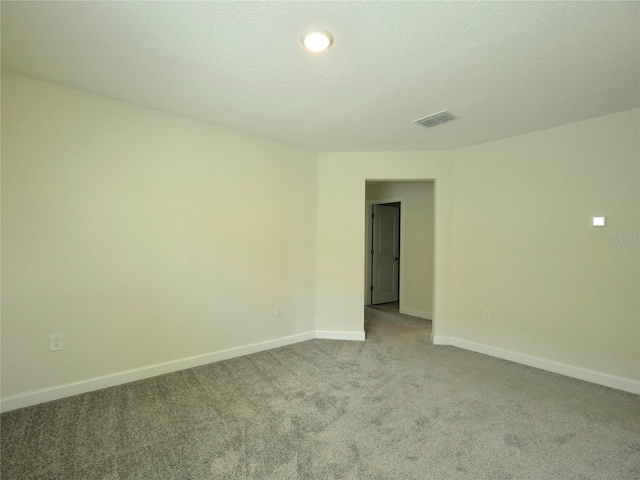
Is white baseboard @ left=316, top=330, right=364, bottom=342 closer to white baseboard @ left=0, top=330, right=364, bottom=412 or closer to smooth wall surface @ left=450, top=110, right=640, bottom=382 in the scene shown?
white baseboard @ left=0, top=330, right=364, bottom=412

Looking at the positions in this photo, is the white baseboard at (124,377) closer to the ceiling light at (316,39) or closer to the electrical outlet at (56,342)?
the electrical outlet at (56,342)

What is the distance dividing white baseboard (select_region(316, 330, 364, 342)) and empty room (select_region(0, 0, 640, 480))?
0.03 m

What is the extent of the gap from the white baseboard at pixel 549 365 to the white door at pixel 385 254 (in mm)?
2393

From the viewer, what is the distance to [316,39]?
1.76 m

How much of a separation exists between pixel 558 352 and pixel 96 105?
4.75 m

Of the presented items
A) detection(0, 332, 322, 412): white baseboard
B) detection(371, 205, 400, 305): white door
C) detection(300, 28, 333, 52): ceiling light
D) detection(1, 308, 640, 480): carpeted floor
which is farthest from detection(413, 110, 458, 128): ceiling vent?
detection(371, 205, 400, 305): white door

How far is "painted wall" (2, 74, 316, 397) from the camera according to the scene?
88.7 inches

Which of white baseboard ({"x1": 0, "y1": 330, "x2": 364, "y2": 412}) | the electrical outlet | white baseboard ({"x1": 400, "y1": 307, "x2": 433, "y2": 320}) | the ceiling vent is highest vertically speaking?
the ceiling vent

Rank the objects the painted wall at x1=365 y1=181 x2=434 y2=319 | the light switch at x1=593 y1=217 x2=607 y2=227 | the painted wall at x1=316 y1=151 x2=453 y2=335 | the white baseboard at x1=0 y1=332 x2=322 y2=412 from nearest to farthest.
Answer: the white baseboard at x1=0 y1=332 x2=322 y2=412, the light switch at x1=593 y1=217 x2=607 y2=227, the painted wall at x1=316 y1=151 x2=453 y2=335, the painted wall at x1=365 y1=181 x2=434 y2=319

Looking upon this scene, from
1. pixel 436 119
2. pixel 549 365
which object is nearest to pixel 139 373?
pixel 436 119

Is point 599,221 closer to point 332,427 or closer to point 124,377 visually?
point 332,427

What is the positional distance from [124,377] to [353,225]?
285 centimetres

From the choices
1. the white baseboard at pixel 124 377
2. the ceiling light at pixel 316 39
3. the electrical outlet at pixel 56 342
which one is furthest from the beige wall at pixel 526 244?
the electrical outlet at pixel 56 342

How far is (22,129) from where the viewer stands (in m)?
2.24
